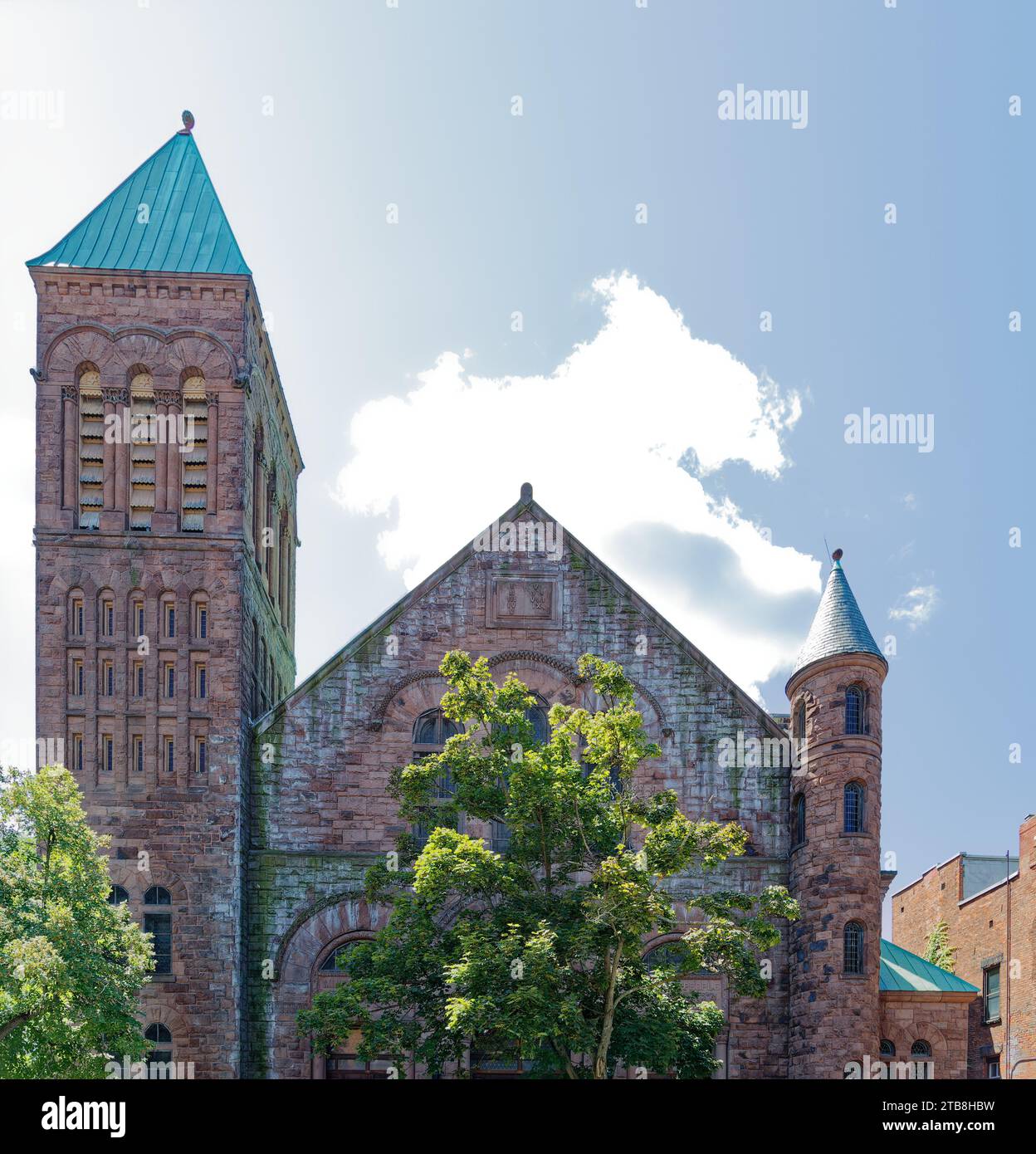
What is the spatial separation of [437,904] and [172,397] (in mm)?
14160

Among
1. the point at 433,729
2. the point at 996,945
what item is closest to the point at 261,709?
the point at 433,729

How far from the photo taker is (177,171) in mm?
32969

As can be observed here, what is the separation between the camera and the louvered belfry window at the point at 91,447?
94.5 feet

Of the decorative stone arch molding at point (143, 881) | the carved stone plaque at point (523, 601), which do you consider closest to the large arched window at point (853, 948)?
the carved stone plaque at point (523, 601)

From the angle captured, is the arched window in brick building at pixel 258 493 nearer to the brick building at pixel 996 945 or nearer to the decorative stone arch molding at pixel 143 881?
the decorative stone arch molding at pixel 143 881

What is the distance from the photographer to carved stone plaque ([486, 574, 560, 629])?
28.7 meters

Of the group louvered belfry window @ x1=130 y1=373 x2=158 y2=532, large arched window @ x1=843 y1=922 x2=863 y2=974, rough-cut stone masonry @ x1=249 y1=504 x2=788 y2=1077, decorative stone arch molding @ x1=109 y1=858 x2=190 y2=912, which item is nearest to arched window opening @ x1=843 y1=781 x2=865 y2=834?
rough-cut stone masonry @ x1=249 y1=504 x2=788 y2=1077

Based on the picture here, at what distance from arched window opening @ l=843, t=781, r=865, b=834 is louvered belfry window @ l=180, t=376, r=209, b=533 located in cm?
1554

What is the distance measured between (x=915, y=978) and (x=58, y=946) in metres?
17.7

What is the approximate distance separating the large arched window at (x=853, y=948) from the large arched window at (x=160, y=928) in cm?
1402

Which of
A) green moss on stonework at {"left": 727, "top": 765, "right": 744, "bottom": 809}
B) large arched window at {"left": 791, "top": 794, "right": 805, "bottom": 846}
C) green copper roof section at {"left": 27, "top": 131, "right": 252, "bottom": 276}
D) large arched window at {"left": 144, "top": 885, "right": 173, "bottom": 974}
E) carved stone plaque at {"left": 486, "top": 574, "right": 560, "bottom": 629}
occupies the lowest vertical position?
large arched window at {"left": 144, "top": 885, "right": 173, "bottom": 974}

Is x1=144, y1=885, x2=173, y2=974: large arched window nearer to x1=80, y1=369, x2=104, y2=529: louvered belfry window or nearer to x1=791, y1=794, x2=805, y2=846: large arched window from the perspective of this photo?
x1=80, y1=369, x2=104, y2=529: louvered belfry window

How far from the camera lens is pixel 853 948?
2619 centimetres
